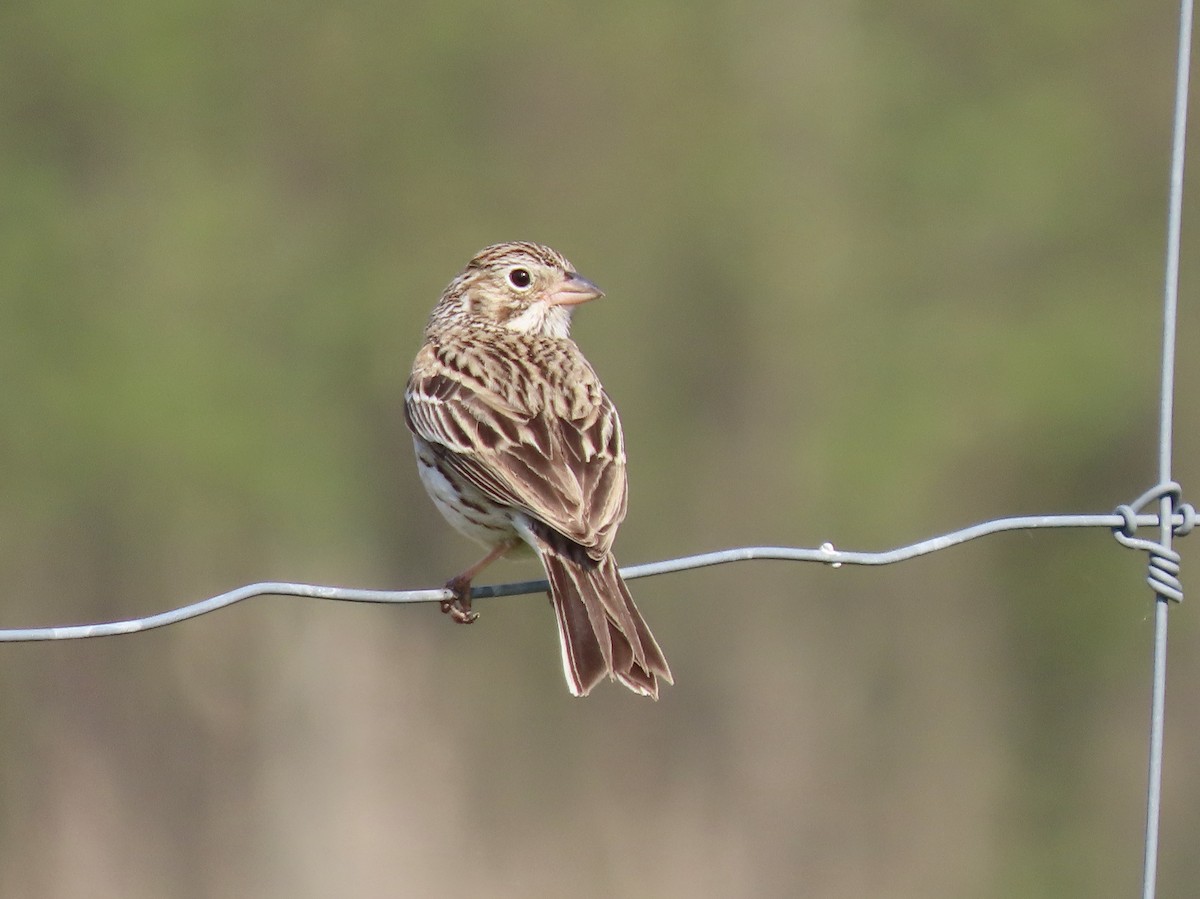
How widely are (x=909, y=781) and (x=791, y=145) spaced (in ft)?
17.9

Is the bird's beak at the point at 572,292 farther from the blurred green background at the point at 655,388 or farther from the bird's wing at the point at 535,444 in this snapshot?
the blurred green background at the point at 655,388

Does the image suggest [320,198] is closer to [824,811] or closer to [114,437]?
[114,437]

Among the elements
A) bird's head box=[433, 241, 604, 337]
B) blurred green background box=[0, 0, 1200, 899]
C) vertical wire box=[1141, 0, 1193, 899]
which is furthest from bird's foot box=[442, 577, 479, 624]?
blurred green background box=[0, 0, 1200, 899]

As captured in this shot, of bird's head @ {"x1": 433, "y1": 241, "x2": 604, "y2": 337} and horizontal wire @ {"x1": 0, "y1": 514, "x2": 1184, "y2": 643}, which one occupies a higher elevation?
bird's head @ {"x1": 433, "y1": 241, "x2": 604, "y2": 337}

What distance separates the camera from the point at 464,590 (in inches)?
200

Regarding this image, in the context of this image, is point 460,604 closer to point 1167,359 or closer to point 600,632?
point 600,632

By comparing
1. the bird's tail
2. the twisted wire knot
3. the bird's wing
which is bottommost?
the bird's tail

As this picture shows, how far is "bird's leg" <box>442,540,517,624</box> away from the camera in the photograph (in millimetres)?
5098

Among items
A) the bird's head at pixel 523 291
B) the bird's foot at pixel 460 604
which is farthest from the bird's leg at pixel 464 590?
the bird's head at pixel 523 291

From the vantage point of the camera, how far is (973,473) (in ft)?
52.1

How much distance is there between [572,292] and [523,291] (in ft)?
0.56

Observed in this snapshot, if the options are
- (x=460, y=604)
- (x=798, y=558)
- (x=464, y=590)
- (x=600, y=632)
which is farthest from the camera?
(x=460, y=604)


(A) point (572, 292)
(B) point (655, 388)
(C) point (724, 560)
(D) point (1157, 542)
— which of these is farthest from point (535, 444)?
(B) point (655, 388)

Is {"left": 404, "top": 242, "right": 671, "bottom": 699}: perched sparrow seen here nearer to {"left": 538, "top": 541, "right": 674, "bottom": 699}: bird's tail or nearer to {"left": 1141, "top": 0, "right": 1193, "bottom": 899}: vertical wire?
{"left": 538, "top": 541, "right": 674, "bottom": 699}: bird's tail
